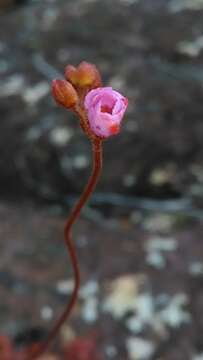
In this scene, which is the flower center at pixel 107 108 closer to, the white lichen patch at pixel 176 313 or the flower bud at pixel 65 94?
the flower bud at pixel 65 94

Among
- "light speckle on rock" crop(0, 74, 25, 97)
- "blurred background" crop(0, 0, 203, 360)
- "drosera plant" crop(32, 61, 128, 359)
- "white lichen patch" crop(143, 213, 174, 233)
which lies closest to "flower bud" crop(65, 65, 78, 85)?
"drosera plant" crop(32, 61, 128, 359)

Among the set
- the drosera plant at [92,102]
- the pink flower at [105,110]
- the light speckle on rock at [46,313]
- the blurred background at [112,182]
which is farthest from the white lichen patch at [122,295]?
the pink flower at [105,110]

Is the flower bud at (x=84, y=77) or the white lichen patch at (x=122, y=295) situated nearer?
the flower bud at (x=84, y=77)

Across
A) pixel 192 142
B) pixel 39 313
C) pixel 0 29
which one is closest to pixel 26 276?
pixel 39 313

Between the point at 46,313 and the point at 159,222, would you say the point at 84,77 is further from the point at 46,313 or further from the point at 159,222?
the point at 159,222

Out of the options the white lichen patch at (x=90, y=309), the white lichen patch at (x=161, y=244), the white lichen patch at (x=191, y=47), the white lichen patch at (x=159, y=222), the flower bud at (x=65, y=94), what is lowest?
the white lichen patch at (x=159, y=222)

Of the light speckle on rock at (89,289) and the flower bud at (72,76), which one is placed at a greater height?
the flower bud at (72,76)

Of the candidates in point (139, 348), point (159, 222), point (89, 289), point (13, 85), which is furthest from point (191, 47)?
point (139, 348)

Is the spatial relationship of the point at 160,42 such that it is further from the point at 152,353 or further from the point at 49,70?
the point at 152,353
